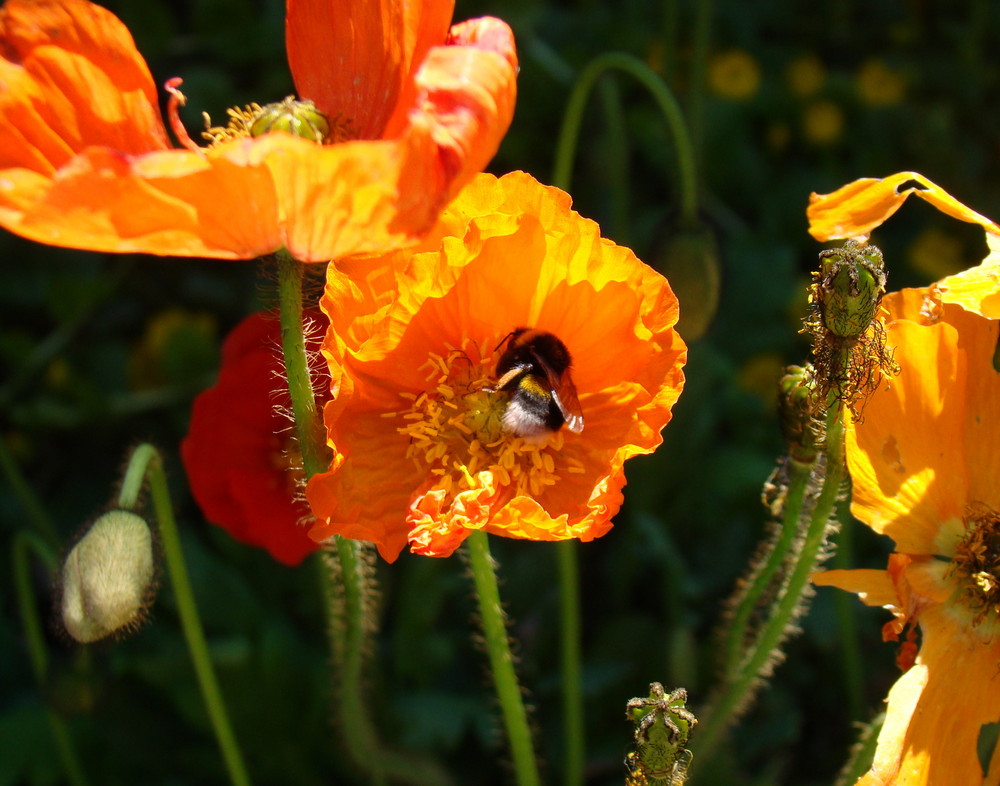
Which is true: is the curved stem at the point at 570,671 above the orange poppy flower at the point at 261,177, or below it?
below

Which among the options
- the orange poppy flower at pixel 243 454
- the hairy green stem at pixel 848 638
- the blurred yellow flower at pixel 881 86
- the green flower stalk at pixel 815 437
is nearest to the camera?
the green flower stalk at pixel 815 437

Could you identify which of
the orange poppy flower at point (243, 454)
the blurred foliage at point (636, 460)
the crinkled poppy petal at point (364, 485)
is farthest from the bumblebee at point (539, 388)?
the blurred foliage at point (636, 460)

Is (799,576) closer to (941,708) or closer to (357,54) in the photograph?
(941,708)

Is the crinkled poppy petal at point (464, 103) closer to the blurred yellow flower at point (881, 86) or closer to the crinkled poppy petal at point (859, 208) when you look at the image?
the crinkled poppy petal at point (859, 208)

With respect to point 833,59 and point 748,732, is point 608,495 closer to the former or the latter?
point 748,732

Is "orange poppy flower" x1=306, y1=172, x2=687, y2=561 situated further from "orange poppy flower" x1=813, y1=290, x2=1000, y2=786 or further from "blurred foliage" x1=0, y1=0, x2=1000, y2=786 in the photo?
"blurred foliage" x1=0, y1=0, x2=1000, y2=786

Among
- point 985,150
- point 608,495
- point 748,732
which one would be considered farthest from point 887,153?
point 608,495
